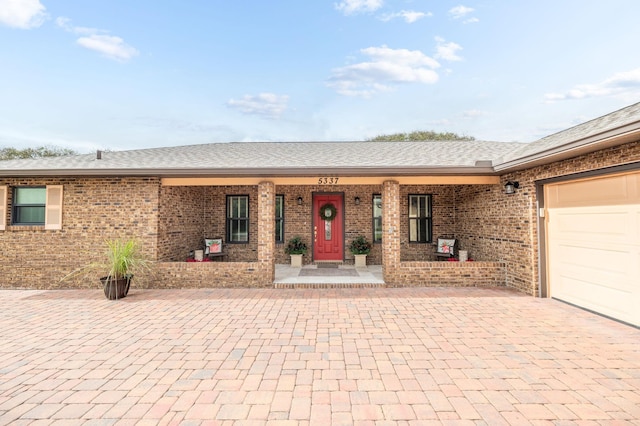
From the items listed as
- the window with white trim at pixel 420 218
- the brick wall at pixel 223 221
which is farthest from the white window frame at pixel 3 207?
the window with white trim at pixel 420 218

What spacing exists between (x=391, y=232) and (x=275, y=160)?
3.58 metres

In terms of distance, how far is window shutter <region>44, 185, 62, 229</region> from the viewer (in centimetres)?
691

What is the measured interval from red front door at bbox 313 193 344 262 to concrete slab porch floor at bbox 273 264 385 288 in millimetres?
632

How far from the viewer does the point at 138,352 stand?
3.53m

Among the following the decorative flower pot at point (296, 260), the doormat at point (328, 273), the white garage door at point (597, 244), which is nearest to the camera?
the white garage door at point (597, 244)

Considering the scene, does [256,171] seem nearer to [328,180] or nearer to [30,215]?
[328,180]

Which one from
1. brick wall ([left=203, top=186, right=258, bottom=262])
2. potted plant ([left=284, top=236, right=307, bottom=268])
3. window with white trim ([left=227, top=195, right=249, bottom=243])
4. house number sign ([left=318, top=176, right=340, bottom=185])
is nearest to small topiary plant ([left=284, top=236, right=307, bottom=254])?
potted plant ([left=284, top=236, right=307, bottom=268])

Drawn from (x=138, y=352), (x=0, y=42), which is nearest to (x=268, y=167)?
(x=138, y=352)

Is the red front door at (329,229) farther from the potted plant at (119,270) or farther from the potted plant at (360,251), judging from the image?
the potted plant at (119,270)

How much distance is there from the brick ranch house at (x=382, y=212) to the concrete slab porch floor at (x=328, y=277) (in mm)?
455

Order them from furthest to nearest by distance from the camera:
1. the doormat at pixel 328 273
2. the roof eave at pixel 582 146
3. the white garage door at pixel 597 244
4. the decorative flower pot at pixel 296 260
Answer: the decorative flower pot at pixel 296 260 → the doormat at pixel 328 273 → the white garage door at pixel 597 244 → the roof eave at pixel 582 146

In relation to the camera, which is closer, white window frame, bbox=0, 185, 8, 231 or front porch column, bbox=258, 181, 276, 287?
front porch column, bbox=258, 181, 276, 287

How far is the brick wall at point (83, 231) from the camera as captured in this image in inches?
270

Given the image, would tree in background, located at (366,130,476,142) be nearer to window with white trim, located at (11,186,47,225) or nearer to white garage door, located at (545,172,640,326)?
white garage door, located at (545,172,640,326)
